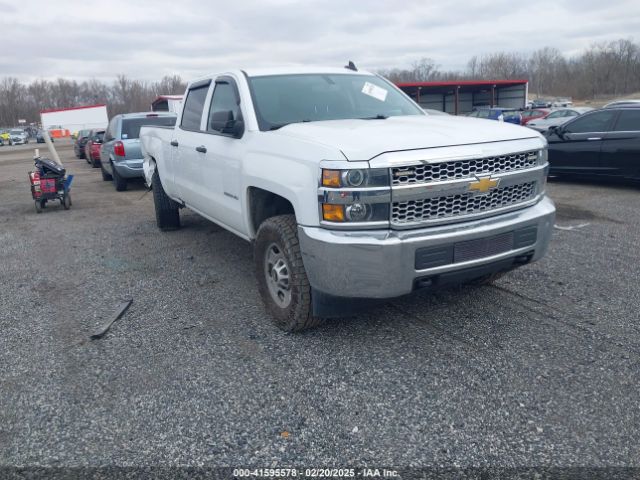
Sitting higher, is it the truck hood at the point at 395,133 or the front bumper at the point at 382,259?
the truck hood at the point at 395,133

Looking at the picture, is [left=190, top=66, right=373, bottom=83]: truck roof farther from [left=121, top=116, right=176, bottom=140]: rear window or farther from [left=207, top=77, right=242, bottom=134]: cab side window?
[left=121, top=116, right=176, bottom=140]: rear window

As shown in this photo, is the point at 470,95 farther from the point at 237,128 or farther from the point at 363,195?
the point at 363,195

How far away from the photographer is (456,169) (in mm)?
3486

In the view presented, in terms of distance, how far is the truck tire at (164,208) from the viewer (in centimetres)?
738

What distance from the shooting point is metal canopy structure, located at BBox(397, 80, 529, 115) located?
131 ft

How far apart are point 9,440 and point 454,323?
295cm

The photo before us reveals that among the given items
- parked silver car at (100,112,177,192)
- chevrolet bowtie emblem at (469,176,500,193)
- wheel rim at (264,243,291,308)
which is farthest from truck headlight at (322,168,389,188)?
parked silver car at (100,112,177,192)

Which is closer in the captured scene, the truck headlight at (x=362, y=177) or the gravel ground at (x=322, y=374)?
the gravel ground at (x=322, y=374)

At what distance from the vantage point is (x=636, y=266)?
17.6 ft

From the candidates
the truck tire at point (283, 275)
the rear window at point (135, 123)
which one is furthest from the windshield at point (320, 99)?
the rear window at point (135, 123)

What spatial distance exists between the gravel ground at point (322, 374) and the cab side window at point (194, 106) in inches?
60.8

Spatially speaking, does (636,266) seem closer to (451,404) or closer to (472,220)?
(472,220)

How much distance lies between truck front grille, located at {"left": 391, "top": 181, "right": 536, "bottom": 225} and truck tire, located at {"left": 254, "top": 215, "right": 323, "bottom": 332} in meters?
0.77

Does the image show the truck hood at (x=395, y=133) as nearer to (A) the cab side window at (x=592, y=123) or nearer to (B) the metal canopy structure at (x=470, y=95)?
(A) the cab side window at (x=592, y=123)
